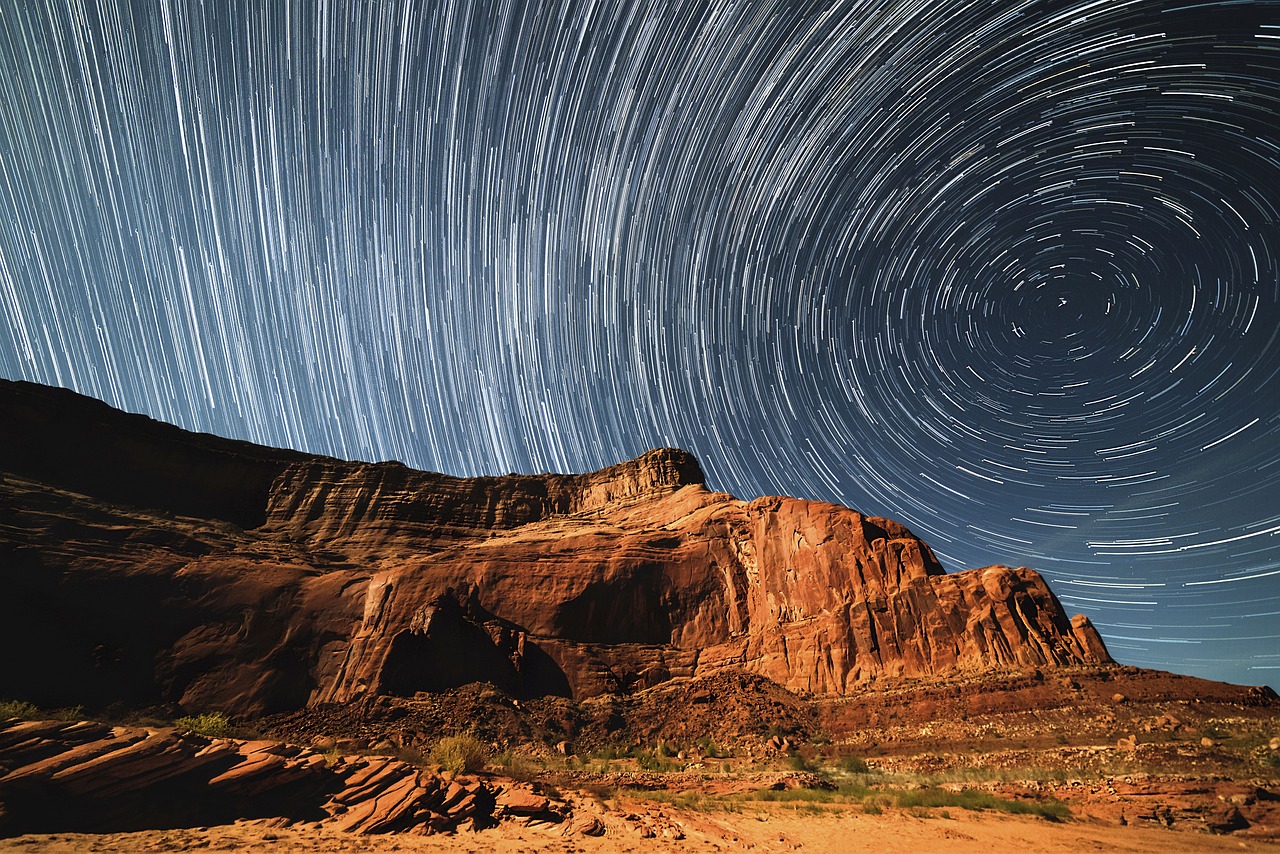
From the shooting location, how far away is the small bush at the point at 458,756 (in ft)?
43.2

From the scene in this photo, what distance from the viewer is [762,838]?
370 inches

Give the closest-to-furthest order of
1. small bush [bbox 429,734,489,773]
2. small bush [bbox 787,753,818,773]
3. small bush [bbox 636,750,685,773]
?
small bush [bbox 429,734,489,773]
small bush [bbox 787,753,818,773]
small bush [bbox 636,750,685,773]

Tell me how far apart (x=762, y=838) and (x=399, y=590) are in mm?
34108

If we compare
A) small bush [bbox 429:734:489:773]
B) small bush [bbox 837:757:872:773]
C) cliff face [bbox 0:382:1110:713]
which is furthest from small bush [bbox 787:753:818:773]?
small bush [bbox 429:734:489:773]

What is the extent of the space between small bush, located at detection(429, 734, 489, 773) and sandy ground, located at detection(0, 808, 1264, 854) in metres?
5.31

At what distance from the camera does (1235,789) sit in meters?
11.8

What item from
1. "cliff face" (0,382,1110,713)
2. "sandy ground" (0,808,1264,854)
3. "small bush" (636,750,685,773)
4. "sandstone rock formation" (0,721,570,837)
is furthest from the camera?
"cliff face" (0,382,1110,713)

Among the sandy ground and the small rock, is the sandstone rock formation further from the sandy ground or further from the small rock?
the small rock

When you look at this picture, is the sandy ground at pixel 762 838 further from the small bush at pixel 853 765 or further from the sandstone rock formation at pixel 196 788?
the small bush at pixel 853 765

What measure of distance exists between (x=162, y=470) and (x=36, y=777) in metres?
52.3

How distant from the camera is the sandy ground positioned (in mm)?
6801

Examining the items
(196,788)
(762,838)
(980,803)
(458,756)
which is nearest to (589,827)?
(762,838)

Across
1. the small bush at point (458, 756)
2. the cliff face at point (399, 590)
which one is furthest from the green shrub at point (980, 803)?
the cliff face at point (399, 590)

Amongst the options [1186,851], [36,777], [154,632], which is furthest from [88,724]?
[154,632]
